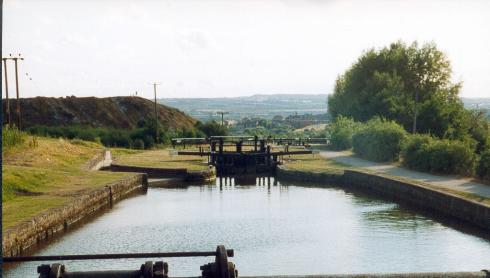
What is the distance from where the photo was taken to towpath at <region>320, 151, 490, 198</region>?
29.6 m

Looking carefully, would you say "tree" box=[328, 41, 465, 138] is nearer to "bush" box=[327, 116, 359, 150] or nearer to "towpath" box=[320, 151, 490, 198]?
"bush" box=[327, 116, 359, 150]

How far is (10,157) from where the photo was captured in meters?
39.4

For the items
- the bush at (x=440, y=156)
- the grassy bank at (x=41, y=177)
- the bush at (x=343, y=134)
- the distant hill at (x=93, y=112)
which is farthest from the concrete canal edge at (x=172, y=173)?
the distant hill at (x=93, y=112)

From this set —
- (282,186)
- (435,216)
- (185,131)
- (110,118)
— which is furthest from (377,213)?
(110,118)

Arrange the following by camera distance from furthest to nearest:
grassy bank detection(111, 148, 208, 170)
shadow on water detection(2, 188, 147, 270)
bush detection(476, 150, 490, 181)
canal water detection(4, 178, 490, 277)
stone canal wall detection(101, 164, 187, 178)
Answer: grassy bank detection(111, 148, 208, 170), stone canal wall detection(101, 164, 187, 178), bush detection(476, 150, 490, 181), shadow on water detection(2, 188, 147, 270), canal water detection(4, 178, 490, 277)

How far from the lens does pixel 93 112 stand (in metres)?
99.8

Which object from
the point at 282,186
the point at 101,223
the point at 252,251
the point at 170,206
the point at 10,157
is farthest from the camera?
the point at 282,186

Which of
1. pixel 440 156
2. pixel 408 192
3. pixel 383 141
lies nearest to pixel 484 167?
pixel 408 192

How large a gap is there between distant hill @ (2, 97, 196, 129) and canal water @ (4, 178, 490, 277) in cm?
6116

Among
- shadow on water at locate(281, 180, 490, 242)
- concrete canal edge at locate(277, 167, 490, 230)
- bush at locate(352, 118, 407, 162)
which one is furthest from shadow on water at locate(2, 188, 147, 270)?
bush at locate(352, 118, 407, 162)

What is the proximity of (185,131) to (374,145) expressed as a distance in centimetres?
3013

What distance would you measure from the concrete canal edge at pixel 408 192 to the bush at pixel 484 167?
274cm

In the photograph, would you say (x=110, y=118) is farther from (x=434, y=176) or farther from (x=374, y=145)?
(x=434, y=176)

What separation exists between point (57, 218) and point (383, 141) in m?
27.2
